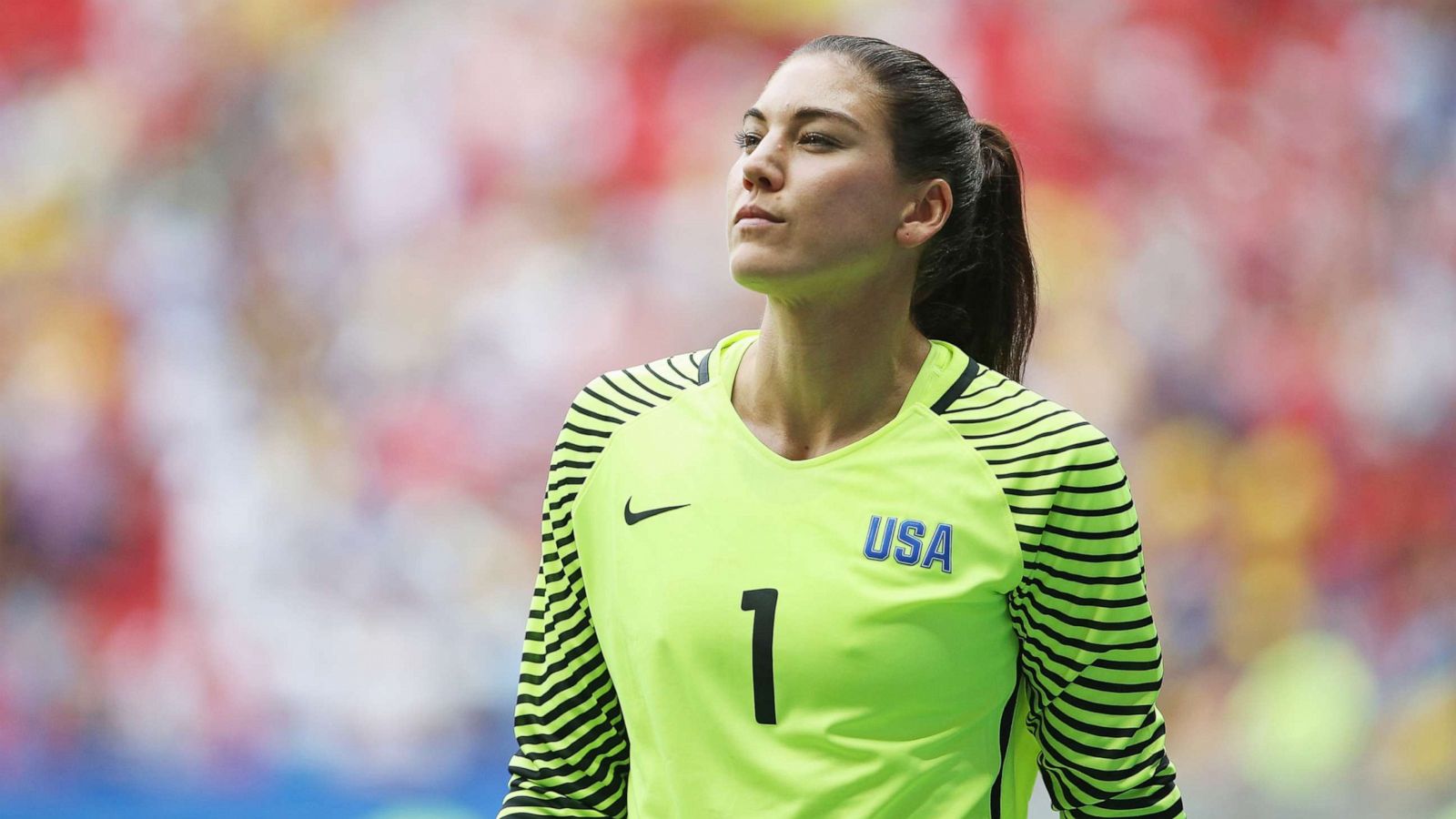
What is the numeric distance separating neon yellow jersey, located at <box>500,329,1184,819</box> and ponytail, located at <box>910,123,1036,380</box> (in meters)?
0.17

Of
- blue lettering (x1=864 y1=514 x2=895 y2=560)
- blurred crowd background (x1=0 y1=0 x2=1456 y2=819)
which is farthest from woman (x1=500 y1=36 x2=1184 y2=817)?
blurred crowd background (x1=0 y1=0 x2=1456 y2=819)

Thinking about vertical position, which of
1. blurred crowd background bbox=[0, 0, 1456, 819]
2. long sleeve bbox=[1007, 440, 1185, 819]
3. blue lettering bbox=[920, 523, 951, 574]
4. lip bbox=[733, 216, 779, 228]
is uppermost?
blurred crowd background bbox=[0, 0, 1456, 819]

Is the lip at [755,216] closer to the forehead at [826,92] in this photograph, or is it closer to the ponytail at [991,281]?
the forehead at [826,92]

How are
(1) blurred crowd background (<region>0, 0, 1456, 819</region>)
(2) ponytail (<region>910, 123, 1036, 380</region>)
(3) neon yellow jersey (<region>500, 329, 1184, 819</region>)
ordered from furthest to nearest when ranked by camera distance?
(1) blurred crowd background (<region>0, 0, 1456, 819</region>), (2) ponytail (<region>910, 123, 1036, 380</region>), (3) neon yellow jersey (<region>500, 329, 1184, 819</region>)

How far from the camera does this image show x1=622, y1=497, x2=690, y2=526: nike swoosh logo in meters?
1.62

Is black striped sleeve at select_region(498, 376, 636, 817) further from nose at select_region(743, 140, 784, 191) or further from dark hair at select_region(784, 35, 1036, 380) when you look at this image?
dark hair at select_region(784, 35, 1036, 380)

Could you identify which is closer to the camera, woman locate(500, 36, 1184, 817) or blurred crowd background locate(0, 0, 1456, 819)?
woman locate(500, 36, 1184, 817)

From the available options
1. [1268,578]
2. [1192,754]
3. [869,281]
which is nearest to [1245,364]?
[1268,578]

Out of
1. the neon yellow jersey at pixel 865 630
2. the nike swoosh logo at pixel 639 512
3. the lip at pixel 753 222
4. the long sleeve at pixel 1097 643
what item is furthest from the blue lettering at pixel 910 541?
the lip at pixel 753 222

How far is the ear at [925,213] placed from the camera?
1.70 m

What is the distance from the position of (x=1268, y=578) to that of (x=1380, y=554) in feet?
1.14

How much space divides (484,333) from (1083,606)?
290 centimetres

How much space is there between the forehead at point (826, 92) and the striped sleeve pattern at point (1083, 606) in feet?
1.07

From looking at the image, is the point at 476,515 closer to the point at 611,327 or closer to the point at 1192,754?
the point at 611,327
